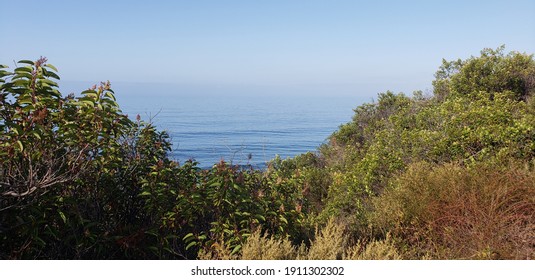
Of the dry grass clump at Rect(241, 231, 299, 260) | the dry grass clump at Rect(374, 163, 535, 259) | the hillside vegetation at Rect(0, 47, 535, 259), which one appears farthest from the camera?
the dry grass clump at Rect(374, 163, 535, 259)

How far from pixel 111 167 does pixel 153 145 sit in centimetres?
64

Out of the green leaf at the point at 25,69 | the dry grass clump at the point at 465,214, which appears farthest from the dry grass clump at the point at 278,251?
the green leaf at the point at 25,69

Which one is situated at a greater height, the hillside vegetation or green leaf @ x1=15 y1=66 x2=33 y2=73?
green leaf @ x1=15 y1=66 x2=33 y2=73

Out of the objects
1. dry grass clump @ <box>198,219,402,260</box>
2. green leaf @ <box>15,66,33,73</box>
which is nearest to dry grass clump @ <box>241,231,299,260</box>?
dry grass clump @ <box>198,219,402,260</box>

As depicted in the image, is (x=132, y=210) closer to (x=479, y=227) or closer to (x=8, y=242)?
(x=8, y=242)

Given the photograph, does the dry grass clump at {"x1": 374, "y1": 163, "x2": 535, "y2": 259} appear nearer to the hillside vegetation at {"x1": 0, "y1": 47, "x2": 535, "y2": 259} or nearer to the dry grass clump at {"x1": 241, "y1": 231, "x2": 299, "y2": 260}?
the hillside vegetation at {"x1": 0, "y1": 47, "x2": 535, "y2": 259}

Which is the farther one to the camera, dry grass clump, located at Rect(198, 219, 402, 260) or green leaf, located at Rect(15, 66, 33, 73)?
dry grass clump, located at Rect(198, 219, 402, 260)

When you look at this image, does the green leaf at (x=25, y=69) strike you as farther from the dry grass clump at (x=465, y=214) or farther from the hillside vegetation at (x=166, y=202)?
the dry grass clump at (x=465, y=214)

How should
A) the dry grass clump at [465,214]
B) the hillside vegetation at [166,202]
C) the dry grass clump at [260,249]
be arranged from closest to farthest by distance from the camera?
1. the hillside vegetation at [166,202]
2. the dry grass clump at [260,249]
3. the dry grass clump at [465,214]

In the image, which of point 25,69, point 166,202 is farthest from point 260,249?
point 25,69

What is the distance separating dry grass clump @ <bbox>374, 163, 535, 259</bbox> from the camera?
17.2 ft

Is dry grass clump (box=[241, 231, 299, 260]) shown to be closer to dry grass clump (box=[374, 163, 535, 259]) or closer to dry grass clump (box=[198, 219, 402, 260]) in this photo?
dry grass clump (box=[198, 219, 402, 260])

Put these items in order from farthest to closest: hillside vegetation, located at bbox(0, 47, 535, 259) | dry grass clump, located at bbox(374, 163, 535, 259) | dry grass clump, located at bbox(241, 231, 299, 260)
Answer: dry grass clump, located at bbox(374, 163, 535, 259)
dry grass clump, located at bbox(241, 231, 299, 260)
hillside vegetation, located at bbox(0, 47, 535, 259)

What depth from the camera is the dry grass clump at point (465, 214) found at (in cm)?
525
